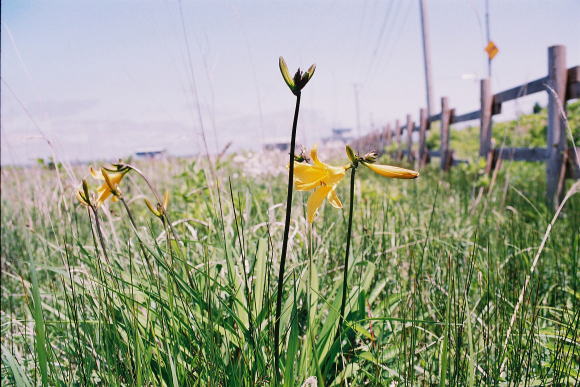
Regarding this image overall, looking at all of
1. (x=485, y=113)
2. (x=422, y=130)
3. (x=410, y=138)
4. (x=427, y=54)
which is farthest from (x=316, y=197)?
(x=427, y=54)

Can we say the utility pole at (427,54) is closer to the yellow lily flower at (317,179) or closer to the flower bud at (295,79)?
the yellow lily flower at (317,179)

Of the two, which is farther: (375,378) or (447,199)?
(447,199)

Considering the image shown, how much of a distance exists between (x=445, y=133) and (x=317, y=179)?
23.8ft

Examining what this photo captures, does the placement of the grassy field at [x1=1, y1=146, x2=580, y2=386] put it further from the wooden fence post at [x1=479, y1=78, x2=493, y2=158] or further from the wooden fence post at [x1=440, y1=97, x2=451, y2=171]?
the wooden fence post at [x1=440, y1=97, x2=451, y2=171]

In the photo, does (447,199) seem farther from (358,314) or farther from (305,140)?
(358,314)

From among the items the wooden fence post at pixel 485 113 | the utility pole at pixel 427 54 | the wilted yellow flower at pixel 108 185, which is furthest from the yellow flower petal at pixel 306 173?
the utility pole at pixel 427 54

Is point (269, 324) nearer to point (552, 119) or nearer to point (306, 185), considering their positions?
point (306, 185)

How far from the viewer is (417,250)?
6.45 ft

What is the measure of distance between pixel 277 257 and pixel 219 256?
9.2 inches

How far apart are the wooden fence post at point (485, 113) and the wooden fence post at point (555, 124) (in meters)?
1.46

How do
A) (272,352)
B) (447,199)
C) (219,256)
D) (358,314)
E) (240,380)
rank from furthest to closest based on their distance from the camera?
(447,199), (219,256), (358,314), (272,352), (240,380)

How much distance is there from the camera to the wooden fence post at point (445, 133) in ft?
24.0

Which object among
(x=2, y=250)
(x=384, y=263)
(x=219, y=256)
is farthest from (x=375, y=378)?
(x=2, y=250)

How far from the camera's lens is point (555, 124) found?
3.84 m
